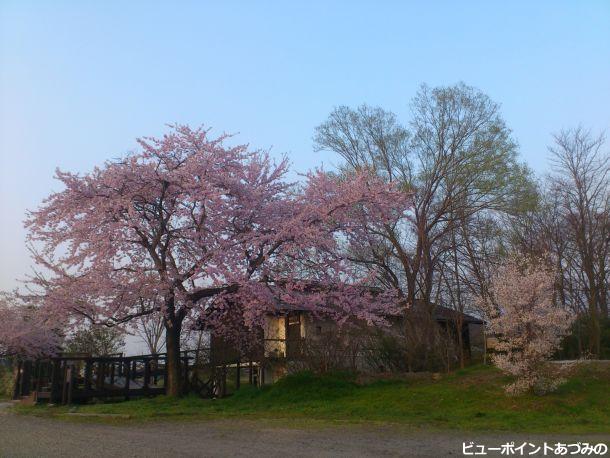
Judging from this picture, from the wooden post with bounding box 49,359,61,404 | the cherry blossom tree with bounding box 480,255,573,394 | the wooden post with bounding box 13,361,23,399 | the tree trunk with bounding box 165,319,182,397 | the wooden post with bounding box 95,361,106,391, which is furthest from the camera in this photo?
the wooden post with bounding box 13,361,23,399

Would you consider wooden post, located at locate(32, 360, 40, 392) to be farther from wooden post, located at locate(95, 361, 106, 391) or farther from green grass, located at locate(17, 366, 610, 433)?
wooden post, located at locate(95, 361, 106, 391)

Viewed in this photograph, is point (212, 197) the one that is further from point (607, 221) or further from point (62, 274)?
point (607, 221)

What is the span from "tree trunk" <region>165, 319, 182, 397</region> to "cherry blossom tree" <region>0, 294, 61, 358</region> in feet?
16.4

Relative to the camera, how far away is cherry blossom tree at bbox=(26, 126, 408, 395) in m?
15.7

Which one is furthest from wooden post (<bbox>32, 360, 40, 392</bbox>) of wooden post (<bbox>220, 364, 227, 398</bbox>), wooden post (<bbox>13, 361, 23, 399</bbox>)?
wooden post (<bbox>220, 364, 227, 398</bbox>)

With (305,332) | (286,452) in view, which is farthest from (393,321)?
(286,452)

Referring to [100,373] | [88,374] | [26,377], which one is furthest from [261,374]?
[26,377]

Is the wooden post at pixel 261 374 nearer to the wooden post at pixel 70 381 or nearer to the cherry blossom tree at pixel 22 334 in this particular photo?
the wooden post at pixel 70 381

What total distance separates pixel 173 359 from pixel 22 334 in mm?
6980

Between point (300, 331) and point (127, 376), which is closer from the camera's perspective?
point (127, 376)

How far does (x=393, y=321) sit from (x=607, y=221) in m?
11.1

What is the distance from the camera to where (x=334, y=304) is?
683 inches

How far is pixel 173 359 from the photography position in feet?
59.1

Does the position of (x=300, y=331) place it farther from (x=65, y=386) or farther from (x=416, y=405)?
(x=416, y=405)
